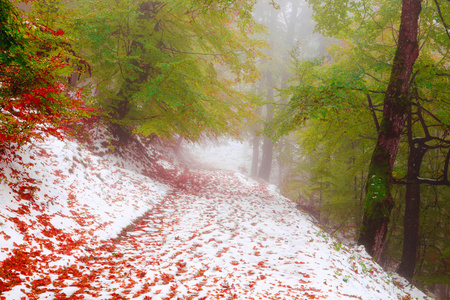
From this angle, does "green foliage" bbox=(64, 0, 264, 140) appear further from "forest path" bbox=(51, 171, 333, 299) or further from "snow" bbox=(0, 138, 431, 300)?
"forest path" bbox=(51, 171, 333, 299)

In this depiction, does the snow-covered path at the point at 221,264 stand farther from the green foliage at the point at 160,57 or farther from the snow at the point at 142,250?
the green foliage at the point at 160,57

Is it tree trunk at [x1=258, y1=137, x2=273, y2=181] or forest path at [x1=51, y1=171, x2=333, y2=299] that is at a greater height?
tree trunk at [x1=258, y1=137, x2=273, y2=181]

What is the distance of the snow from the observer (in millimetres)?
3369

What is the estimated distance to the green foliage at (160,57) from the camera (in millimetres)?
7711

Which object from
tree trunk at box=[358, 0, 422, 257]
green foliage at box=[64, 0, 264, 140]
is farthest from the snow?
green foliage at box=[64, 0, 264, 140]

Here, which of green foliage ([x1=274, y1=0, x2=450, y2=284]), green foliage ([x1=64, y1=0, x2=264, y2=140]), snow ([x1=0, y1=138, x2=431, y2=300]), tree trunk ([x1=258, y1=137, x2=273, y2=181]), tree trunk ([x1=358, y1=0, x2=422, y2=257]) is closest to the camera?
snow ([x1=0, y1=138, x2=431, y2=300])

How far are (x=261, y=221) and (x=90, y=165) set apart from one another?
539 centimetres

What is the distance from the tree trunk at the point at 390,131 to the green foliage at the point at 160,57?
169 inches

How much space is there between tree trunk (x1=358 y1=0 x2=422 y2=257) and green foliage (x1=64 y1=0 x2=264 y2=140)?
4.30 metres

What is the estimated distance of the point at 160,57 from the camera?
8742mm

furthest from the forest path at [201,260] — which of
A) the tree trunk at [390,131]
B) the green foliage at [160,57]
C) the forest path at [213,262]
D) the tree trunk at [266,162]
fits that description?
the tree trunk at [266,162]

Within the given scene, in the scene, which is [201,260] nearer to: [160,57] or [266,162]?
[160,57]

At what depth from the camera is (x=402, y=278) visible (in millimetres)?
7332

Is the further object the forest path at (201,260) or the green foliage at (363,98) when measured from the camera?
the green foliage at (363,98)
